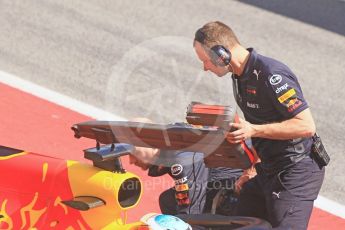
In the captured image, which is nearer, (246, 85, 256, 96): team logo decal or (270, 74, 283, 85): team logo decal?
(270, 74, 283, 85): team logo decal

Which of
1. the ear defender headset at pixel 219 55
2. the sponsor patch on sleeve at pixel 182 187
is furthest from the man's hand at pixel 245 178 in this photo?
the ear defender headset at pixel 219 55

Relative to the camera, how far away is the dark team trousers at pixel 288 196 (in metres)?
6.53

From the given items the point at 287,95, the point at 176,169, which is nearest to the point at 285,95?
the point at 287,95

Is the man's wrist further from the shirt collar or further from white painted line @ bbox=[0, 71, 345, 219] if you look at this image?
white painted line @ bbox=[0, 71, 345, 219]

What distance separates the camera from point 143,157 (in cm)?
662

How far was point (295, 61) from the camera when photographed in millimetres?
12609

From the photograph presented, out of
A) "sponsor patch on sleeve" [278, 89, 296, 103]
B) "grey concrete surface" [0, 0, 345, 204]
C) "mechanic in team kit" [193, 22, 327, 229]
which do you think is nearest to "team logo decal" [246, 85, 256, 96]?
"mechanic in team kit" [193, 22, 327, 229]

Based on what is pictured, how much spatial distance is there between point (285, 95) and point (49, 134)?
4.47m

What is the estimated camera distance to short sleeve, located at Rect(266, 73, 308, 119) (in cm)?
641

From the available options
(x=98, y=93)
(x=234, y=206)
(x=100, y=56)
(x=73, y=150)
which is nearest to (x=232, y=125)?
(x=234, y=206)

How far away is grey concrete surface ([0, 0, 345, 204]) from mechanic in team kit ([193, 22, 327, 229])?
338cm

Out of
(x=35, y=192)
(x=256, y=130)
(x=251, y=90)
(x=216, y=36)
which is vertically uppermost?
(x=216, y=36)

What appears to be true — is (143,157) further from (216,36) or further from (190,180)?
(216,36)

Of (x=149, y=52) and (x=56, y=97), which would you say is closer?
(x=56, y=97)
